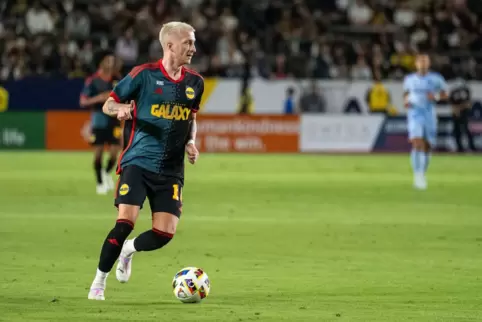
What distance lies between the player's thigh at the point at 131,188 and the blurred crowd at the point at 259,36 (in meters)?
25.8

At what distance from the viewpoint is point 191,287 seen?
30.6 feet

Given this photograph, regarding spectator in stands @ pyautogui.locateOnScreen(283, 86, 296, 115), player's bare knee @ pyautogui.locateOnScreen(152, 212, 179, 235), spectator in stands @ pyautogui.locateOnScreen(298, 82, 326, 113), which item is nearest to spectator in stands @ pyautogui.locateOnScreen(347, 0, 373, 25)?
spectator in stands @ pyautogui.locateOnScreen(298, 82, 326, 113)

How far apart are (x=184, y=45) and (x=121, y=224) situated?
1462 mm

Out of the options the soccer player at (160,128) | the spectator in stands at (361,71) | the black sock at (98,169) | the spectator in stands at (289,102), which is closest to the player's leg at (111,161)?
the black sock at (98,169)

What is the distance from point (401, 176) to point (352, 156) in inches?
329

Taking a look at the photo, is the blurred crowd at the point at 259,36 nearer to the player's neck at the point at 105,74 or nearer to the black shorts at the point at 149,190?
the player's neck at the point at 105,74

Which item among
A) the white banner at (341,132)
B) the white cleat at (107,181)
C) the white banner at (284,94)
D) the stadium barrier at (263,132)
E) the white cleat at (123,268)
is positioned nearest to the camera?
the white cleat at (123,268)

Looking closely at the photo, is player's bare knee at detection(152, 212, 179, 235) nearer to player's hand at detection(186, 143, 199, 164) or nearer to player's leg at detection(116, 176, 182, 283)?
player's leg at detection(116, 176, 182, 283)

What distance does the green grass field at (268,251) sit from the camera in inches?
359

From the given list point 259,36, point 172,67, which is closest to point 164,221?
point 172,67

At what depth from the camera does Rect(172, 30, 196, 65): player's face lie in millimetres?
9406

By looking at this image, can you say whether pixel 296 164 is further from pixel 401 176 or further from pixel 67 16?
pixel 67 16

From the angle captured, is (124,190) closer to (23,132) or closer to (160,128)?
(160,128)

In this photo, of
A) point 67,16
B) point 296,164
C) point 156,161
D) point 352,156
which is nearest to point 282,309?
point 156,161
